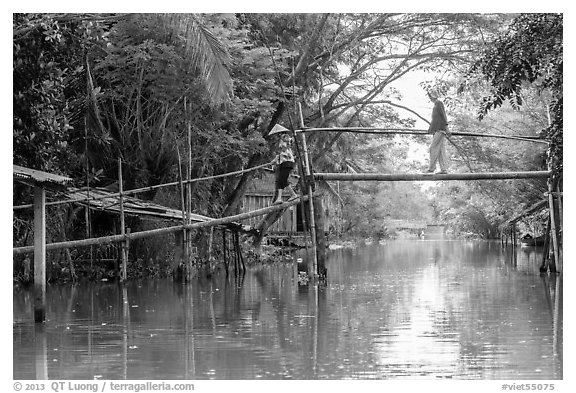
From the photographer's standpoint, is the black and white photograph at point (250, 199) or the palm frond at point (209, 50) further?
the palm frond at point (209, 50)

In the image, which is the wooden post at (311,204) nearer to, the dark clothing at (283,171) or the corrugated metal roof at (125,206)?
the dark clothing at (283,171)

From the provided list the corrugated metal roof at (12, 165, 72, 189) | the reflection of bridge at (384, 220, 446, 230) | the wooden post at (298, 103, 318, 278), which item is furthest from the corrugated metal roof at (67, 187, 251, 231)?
the reflection of bridge at (384, 220, 446, 230)

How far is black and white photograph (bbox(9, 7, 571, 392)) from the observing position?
7809mm

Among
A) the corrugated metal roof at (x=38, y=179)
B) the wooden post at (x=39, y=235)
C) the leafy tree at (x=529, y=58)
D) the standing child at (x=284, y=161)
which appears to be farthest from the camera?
the standing child at (x=284, y=161)

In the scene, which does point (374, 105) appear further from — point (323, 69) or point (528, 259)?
point (528, 259)

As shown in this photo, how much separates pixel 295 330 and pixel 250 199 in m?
17.9

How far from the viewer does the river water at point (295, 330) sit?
7230mm

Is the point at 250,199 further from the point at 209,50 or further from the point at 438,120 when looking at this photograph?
the point at 209,50

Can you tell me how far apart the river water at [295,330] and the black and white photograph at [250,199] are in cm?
4

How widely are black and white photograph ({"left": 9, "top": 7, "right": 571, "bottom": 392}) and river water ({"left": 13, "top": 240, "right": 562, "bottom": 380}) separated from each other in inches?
1.7

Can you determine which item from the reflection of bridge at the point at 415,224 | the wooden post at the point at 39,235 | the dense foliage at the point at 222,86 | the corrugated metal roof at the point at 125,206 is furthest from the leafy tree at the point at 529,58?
the reflection of bridge at the point at 415,224

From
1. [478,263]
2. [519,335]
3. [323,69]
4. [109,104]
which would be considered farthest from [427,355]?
[478,263]

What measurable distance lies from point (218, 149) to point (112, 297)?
15.3 feet

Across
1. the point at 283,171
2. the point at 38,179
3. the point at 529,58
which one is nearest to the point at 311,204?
the point at 283,171
